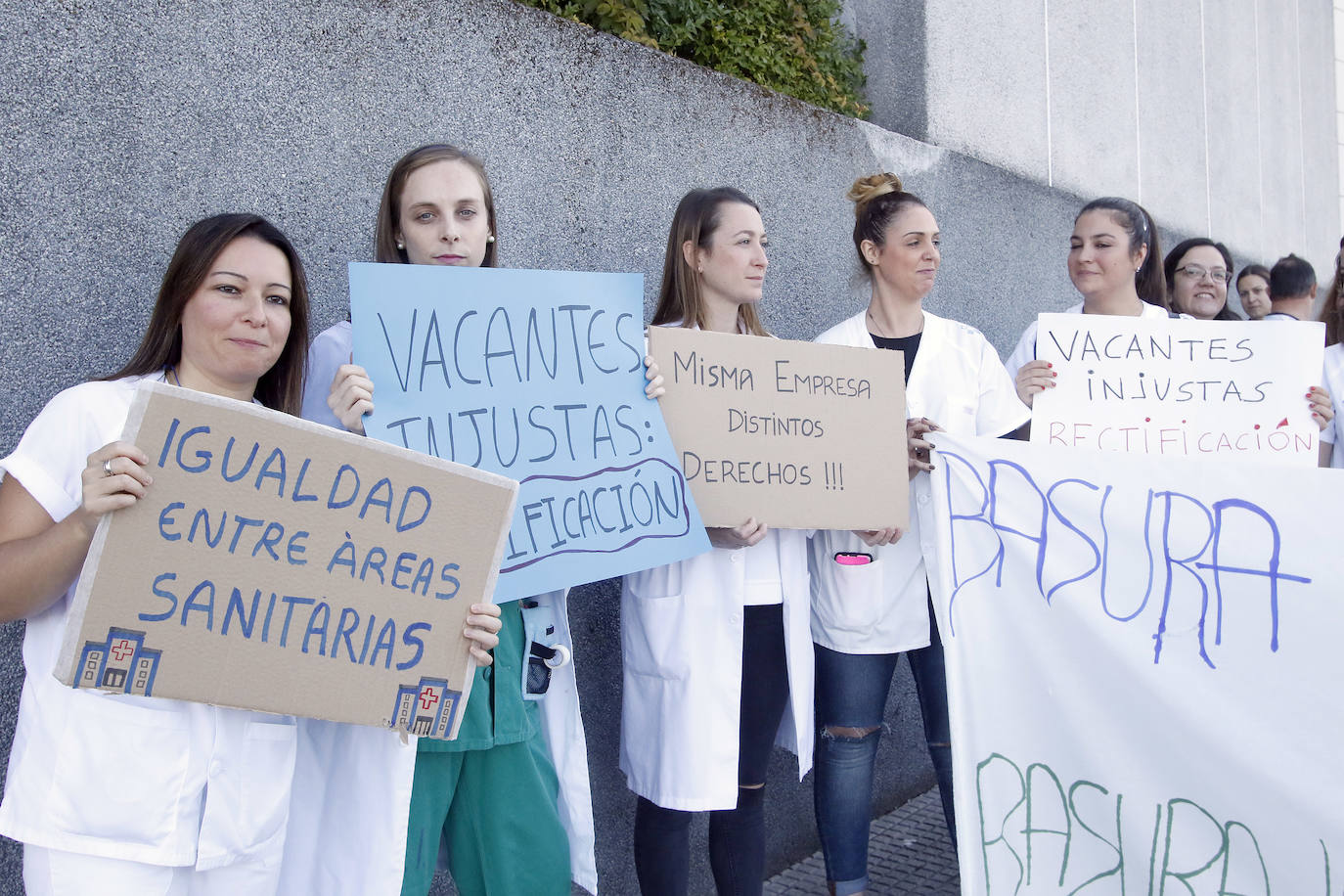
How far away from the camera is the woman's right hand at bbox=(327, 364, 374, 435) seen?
1881 mm

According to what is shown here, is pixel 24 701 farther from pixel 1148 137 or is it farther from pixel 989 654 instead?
pixel 1148 137

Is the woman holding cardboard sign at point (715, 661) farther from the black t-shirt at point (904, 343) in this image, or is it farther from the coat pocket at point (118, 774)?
the coat pocket at point (118, 774)

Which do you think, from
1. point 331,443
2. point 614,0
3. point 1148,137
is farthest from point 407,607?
point 1148,137

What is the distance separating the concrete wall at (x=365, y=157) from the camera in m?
2.08

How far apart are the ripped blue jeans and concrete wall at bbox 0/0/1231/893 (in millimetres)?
682

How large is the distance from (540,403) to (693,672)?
2.49 feet

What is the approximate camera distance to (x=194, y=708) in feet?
5.32

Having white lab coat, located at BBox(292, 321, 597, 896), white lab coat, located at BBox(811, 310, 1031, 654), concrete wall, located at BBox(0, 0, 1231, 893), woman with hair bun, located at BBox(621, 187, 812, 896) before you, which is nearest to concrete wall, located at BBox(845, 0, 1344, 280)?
concrete wall, located at BBox(0, 0, 1231, 893)

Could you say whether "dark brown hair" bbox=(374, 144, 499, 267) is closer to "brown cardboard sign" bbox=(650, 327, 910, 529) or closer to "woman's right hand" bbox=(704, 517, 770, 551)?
"brown cardboard sign" bbox=(650, 327, 910, 529)

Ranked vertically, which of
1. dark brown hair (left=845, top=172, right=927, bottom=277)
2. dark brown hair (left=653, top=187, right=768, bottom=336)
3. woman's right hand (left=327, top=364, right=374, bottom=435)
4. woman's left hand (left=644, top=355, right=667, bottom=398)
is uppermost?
dark brown hair (left=845, top=172, right=927, bottom=277)

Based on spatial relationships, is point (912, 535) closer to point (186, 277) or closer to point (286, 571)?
point (286, 571)

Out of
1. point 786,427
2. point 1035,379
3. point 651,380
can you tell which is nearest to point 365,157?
point 651,380

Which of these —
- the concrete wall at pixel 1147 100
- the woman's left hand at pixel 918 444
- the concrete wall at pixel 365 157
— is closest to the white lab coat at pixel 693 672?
the woman's left hand at pixel 918 444

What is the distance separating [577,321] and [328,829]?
3.61 ft
